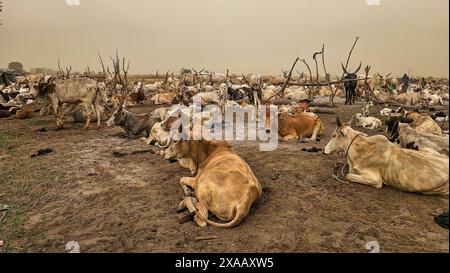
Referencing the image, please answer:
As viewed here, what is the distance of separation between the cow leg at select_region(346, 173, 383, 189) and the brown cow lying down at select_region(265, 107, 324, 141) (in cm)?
492

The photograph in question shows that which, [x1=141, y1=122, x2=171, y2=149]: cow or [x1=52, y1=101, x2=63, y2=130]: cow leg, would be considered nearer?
[x1=141, y1=122, x2=171, y2=149]: cow

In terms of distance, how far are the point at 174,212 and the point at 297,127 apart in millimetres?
7229

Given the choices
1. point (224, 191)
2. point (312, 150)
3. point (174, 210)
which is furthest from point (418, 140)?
point (174, 210)

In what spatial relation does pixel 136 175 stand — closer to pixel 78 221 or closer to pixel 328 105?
pixel 78 221

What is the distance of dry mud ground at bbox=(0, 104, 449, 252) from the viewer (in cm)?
455

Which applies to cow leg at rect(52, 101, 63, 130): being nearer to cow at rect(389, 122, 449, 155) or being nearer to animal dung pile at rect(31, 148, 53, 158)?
animal dung pile at rect(31, 148, 53, 158)

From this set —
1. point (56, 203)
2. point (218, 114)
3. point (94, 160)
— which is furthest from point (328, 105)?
point (56, 203)

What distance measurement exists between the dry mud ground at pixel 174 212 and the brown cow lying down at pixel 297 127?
2.59m

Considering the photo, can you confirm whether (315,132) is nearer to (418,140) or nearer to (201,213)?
(418,140)

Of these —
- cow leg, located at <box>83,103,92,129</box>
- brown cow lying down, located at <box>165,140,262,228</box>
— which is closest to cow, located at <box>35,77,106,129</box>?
cow leg, located at <box>83,103,92,129</box>

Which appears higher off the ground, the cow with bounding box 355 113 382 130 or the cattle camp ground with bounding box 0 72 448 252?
the cow with bounding box 355 113 382 130

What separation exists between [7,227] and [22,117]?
45.0ft

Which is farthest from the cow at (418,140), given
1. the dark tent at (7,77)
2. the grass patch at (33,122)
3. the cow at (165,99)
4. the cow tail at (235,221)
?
the dark tent at (7,77)

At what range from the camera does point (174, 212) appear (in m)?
5.59
